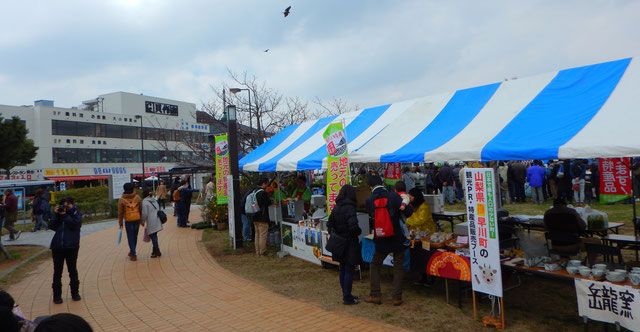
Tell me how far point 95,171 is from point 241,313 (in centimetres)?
4663

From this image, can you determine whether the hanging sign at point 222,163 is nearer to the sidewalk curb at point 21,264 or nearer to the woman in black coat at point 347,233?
the sidewalk curb at point 21,264

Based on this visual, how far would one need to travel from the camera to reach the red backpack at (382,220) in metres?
5.24

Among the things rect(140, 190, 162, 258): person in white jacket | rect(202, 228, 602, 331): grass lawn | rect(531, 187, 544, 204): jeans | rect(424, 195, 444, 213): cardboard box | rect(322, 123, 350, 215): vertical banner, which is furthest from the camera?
rect(531, 187, 544, 204): jeans

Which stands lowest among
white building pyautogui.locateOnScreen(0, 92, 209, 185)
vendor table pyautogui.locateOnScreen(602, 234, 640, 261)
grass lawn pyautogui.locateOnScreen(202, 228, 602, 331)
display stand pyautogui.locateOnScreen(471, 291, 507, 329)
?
grass lawn pyautogui.locateOnScreen(202, 228, 602, 331)

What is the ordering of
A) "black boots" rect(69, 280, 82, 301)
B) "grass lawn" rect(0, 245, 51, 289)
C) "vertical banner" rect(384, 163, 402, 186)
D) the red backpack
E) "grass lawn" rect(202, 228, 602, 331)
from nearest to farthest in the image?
"grass lawn" rect(202, 228, 602, 331) → the red backpack → "black boots" rect(69, 280, 82, 301) → "grass lawn" rect(0, 245, 51, 289) → "vertical banner" rect(384, 163, 402, 186)

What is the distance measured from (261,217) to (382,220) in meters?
3.86

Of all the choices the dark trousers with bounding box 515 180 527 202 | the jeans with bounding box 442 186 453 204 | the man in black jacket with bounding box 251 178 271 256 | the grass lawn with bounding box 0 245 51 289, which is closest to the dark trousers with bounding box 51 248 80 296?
the grass lawn with bounding box 0 245 51 289

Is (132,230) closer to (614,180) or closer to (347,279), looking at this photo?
(347,279)

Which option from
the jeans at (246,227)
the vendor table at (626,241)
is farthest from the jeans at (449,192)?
the vendor table at (626,241)

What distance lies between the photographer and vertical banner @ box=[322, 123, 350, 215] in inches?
249

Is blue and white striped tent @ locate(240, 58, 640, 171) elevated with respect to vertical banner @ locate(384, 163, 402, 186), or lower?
elevated

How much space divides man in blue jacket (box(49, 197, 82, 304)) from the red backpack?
4668 mm

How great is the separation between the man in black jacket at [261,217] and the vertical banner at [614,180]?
6285 millimetres

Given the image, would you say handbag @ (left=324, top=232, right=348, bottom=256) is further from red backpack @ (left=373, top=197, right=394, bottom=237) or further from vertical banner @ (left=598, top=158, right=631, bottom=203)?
vertical banner @ (left=598, top=158, right=631, bottom=203)
